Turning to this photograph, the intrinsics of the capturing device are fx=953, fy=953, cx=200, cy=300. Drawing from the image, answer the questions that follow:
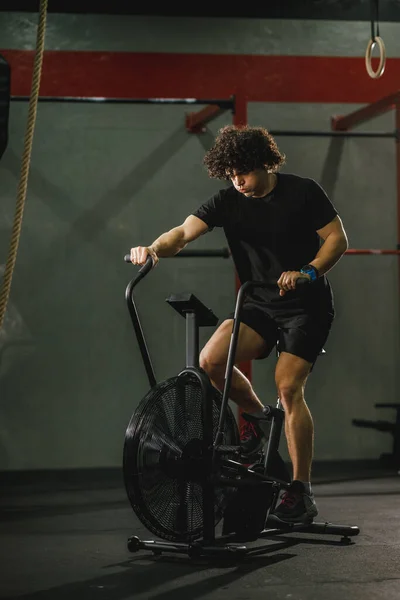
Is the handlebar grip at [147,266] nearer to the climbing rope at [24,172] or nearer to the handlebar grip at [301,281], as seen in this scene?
the handlebar grip at [301,281]

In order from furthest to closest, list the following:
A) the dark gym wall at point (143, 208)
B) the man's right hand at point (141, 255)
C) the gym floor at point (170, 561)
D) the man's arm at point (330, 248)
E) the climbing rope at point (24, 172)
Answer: the dark gym wall at point (143, 208) < the man's arm at point (330, 248) < the man's right hand at point (141, 255) < the gym floor at point (170, 561) < the climbing rope at point (24, 172)

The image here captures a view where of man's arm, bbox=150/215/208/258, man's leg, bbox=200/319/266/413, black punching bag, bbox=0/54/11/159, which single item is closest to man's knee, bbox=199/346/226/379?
man's leg, bbox=200/319/266/413

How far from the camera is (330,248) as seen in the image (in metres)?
3.82

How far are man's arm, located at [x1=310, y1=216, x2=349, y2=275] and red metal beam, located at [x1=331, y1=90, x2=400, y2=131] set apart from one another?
1.98 metres

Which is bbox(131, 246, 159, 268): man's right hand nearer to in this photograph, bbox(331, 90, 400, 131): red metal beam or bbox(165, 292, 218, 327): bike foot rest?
bbox(165, 292, 218, 327): bike foot rest

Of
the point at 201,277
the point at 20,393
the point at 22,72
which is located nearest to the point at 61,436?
the point at 20,393

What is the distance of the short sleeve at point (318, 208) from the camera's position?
12.8 feet

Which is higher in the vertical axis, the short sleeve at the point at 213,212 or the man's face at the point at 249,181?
the man's face at the point at 249,181

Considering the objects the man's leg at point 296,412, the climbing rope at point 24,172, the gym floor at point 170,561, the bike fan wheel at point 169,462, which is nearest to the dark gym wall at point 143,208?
the gym floor at point 170,561

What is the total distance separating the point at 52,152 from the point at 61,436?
187cm

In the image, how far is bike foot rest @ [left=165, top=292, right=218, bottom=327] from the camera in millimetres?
3561

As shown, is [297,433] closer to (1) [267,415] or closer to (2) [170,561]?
(1) [267,415]

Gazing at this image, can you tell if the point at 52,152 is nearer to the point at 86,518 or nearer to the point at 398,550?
the point at 86,518

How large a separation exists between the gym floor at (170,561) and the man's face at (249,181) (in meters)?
1.43
